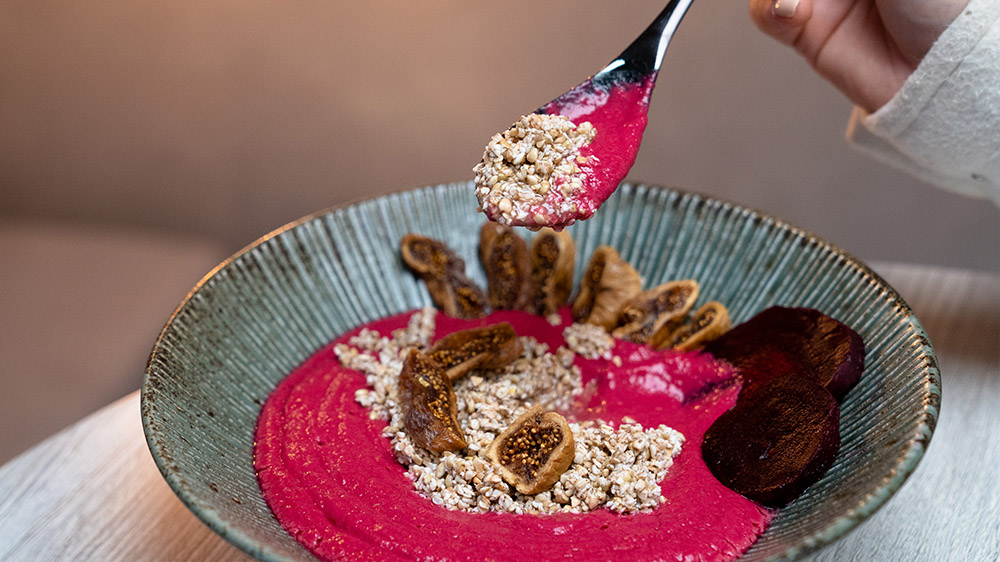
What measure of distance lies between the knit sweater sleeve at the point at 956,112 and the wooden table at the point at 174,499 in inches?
22.2

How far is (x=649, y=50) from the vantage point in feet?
6.86

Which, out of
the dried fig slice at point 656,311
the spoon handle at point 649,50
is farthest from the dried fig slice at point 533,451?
the spoon handle at point 649,50

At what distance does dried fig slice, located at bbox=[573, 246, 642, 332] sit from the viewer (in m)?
2.40

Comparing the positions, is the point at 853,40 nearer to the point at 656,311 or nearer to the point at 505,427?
the point at 656,311

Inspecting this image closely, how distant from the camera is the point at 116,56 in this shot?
4.44 meters

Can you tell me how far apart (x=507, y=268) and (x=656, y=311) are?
Result: 1.62 feet

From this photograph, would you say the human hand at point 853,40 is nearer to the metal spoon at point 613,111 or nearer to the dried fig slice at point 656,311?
the metal spoon at point 613,111

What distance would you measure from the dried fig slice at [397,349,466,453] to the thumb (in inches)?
57.6

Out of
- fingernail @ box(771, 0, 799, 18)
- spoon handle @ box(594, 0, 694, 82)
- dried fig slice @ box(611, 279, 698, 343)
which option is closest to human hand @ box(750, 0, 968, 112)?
fingernail @ box(771, 0, 799, 18)

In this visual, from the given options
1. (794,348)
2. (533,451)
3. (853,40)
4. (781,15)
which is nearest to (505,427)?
(533,451)

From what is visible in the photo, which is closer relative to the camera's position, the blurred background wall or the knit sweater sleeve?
the knit sweater sleeve

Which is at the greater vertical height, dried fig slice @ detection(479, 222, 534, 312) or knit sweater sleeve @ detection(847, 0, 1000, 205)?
knit sweater sleeve @ detection(847, 0, 1000, 205)

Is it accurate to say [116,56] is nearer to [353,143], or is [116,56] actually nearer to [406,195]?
[353,143]

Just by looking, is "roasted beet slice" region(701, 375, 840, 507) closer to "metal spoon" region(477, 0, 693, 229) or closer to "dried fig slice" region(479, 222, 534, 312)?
"metal spoon" region(477, 0, 693, 229)
